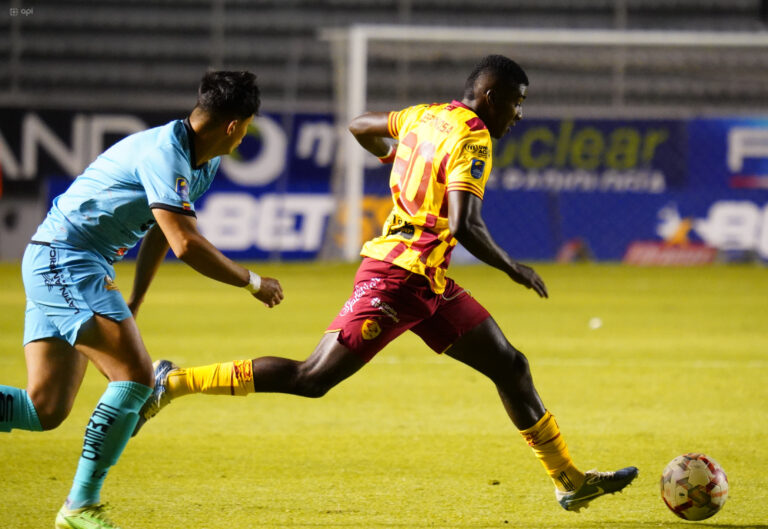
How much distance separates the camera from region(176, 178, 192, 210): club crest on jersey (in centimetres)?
447

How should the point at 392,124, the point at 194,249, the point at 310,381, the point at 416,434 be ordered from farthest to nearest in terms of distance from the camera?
the point at 416,434
the point at 392,124
the point at 310,381
the point at 194,249

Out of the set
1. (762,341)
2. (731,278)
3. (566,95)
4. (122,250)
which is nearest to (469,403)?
(122,250)

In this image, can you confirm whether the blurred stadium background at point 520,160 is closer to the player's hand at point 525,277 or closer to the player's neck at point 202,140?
the player's hand at point 525,277

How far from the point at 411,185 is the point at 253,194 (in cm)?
1594

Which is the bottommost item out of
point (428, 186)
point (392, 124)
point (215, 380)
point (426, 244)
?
point (215, 380)

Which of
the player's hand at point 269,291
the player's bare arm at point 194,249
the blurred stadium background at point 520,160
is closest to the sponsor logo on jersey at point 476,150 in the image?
the player's hand at point 269,291

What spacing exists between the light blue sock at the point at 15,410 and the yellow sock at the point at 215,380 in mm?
741

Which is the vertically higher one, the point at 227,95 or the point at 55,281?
the point at 227,95

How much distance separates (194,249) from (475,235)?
120cm

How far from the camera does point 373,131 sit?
5.75 m

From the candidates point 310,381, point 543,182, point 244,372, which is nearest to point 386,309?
point 310,381

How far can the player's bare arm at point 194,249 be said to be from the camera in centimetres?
443

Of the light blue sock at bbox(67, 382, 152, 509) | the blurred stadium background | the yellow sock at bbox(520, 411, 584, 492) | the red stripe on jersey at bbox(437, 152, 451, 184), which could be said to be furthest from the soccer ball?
the blurred stadium background

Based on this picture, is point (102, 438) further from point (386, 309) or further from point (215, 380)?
point (386, 309)
